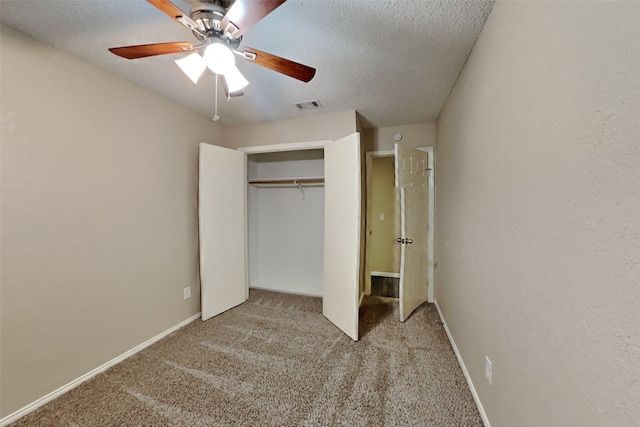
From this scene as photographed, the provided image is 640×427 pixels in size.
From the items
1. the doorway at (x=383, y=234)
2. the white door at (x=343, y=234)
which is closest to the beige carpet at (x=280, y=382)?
the white door at (x=343, y=234)

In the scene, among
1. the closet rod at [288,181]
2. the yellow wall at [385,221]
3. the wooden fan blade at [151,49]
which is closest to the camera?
the wooden fan blade at [151,49]

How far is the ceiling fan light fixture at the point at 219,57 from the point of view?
124cm

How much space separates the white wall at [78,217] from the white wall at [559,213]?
2.68 metres

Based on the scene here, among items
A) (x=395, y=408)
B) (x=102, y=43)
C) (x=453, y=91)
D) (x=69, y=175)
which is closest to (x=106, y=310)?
(x=69, y=175)

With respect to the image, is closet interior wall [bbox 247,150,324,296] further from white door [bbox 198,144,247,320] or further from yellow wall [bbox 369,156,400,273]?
yellow wall [bbox 369,156,400,273]

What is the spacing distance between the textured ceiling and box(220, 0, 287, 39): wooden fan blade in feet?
0.74

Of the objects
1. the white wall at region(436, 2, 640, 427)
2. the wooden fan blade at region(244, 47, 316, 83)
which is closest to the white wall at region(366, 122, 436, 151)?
the white wall at region(436, 2, 640, 427)

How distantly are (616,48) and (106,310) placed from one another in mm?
3001

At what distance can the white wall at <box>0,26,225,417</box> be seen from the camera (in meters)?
1.48

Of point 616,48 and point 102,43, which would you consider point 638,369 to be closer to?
point 616,48

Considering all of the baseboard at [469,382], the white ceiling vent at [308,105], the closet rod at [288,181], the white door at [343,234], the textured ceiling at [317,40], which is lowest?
the baseboard at [469,382]

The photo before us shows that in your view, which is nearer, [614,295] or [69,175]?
[614,295]

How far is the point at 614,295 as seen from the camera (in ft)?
1.91

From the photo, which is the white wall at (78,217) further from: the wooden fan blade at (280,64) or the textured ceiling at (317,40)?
the wooden fan blade at (280,64)
